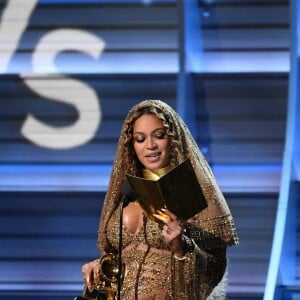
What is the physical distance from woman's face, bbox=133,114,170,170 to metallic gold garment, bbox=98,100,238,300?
2cm

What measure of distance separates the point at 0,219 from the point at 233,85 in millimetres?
1144

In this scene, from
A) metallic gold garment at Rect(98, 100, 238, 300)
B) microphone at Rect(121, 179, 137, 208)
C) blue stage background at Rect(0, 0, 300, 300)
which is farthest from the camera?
blue stage background at Rect(0, 0, 300, 300)

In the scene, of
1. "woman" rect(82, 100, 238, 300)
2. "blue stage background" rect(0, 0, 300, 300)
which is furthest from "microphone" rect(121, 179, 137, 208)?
"blue stage background" rect(0, 0, 300, 300)

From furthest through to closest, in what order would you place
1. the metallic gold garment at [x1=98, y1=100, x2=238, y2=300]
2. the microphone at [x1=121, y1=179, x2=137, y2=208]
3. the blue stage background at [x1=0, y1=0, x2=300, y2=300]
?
the blue stage background at [x1=0, y1=0, x2=300, y2=300], the microphone at [x1=121, y1=179, x2=137, y2=208], the metallic gold garment at [x1=98, y1=100, x2=238, y2=300]

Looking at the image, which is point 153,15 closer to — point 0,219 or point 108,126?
point 108,126

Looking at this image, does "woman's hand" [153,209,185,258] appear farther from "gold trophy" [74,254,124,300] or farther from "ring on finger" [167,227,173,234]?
"gold trophy" [74,254,124,300]

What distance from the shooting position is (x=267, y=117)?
381 cm

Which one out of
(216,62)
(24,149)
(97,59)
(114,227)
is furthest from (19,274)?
(114,227)

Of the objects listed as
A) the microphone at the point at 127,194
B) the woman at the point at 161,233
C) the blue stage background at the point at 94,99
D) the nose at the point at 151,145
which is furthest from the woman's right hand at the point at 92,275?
the blue stage background at the point at 94,99

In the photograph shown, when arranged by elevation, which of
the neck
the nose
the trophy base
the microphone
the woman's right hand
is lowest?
the trophy base

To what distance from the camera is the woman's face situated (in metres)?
1.95

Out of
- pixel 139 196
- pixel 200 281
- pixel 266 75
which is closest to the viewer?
pixel 139 196

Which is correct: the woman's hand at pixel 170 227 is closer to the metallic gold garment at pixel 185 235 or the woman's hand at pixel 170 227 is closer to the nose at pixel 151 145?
the metallic gold garment at pixel 185 235

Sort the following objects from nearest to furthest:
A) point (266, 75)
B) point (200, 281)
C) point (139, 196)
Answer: point (139, 196), point (200, 281), point (266, 75)
